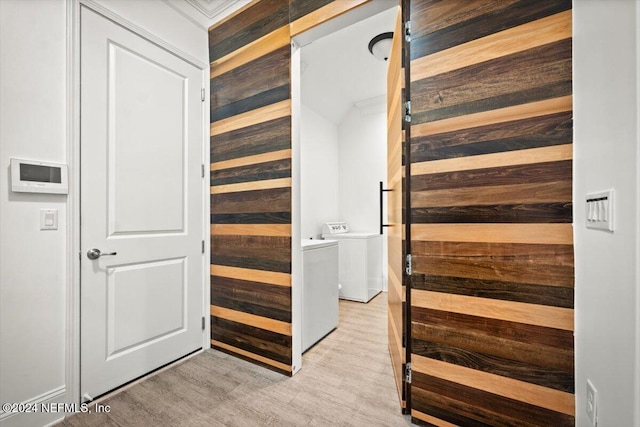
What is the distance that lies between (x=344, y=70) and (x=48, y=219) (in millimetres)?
3126

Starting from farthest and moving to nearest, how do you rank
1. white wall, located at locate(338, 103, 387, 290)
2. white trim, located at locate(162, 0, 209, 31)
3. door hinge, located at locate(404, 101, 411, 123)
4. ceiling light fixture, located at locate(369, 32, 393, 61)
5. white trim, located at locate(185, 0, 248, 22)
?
white wall, located at locate(338, 103, 387, 290) → ceiling light fixture, located at locate(369, 32, 393, 61) → white trim, located at locate(185, 0, 248, 22) → white trim, located at locate(162, 0, 209, 31) → door hinge, located at locate(404, 101, 411, 123)

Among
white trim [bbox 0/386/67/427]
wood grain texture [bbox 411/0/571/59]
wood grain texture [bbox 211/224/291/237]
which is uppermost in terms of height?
wood grain texture [bbox 411/0/571/59]

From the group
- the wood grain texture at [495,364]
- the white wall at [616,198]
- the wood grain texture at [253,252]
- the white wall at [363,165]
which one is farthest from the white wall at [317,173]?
the white wall at [616,198]

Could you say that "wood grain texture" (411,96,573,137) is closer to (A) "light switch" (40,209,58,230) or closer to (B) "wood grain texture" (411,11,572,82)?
(B) "wood grain texture" (411,11,572,82)

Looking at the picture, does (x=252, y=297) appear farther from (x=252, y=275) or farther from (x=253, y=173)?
(x=253, y=173)

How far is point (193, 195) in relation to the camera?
2250mm

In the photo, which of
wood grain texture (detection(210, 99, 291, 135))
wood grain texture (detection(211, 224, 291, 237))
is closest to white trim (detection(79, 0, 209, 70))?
wood grain texture (detection(210, 99, 291, 135))

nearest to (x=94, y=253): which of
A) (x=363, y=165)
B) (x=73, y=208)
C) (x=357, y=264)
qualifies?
(x=73, y=208)

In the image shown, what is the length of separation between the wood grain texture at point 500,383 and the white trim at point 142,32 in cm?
268

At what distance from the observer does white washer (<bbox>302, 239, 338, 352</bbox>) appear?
224 centimetres

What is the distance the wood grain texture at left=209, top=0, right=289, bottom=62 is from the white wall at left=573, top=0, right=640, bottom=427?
1719 millimetres

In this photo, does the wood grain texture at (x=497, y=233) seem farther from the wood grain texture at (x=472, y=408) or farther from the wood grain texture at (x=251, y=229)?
the wood grain texture at (x=251, y=229)

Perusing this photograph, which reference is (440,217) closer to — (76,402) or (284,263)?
(284,263)

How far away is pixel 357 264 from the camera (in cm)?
361
